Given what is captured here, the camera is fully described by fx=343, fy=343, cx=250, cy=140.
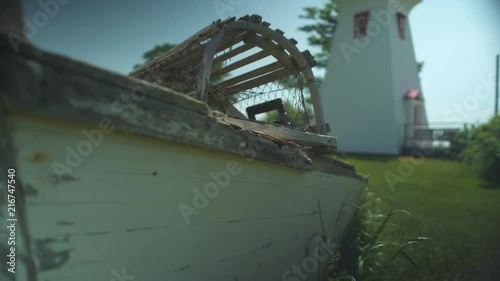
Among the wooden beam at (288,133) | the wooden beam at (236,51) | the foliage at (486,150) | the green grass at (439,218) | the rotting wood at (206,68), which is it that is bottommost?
the green grass at (439,218)

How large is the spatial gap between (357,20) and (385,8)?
1.24m

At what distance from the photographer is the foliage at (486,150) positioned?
9.81 meters

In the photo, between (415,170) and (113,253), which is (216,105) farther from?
(415,170)

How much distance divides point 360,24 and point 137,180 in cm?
1606

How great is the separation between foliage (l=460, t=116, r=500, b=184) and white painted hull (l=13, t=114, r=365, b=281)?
987cm

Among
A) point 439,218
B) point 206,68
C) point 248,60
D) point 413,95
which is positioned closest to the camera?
point 206,68

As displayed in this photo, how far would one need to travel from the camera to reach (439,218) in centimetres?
551

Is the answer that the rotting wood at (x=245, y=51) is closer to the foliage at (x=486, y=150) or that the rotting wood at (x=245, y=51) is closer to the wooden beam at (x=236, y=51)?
the wooden beam at (x=236, y=51)

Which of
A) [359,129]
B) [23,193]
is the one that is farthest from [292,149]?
[359,129]

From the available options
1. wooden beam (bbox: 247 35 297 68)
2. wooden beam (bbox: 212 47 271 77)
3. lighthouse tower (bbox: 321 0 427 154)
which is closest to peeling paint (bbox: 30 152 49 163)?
wooden beam (bbox: 247 35 297 68)

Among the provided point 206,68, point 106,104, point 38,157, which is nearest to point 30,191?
point 38,157

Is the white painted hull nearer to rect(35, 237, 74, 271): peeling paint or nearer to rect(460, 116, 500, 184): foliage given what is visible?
rect(35, 237, 74, 271): peeling paint

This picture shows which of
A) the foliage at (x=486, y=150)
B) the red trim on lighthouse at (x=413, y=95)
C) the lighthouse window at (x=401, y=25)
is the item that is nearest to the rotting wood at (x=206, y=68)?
the foliage at (x=486, y=150)

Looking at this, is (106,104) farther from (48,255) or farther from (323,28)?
(323,28)
